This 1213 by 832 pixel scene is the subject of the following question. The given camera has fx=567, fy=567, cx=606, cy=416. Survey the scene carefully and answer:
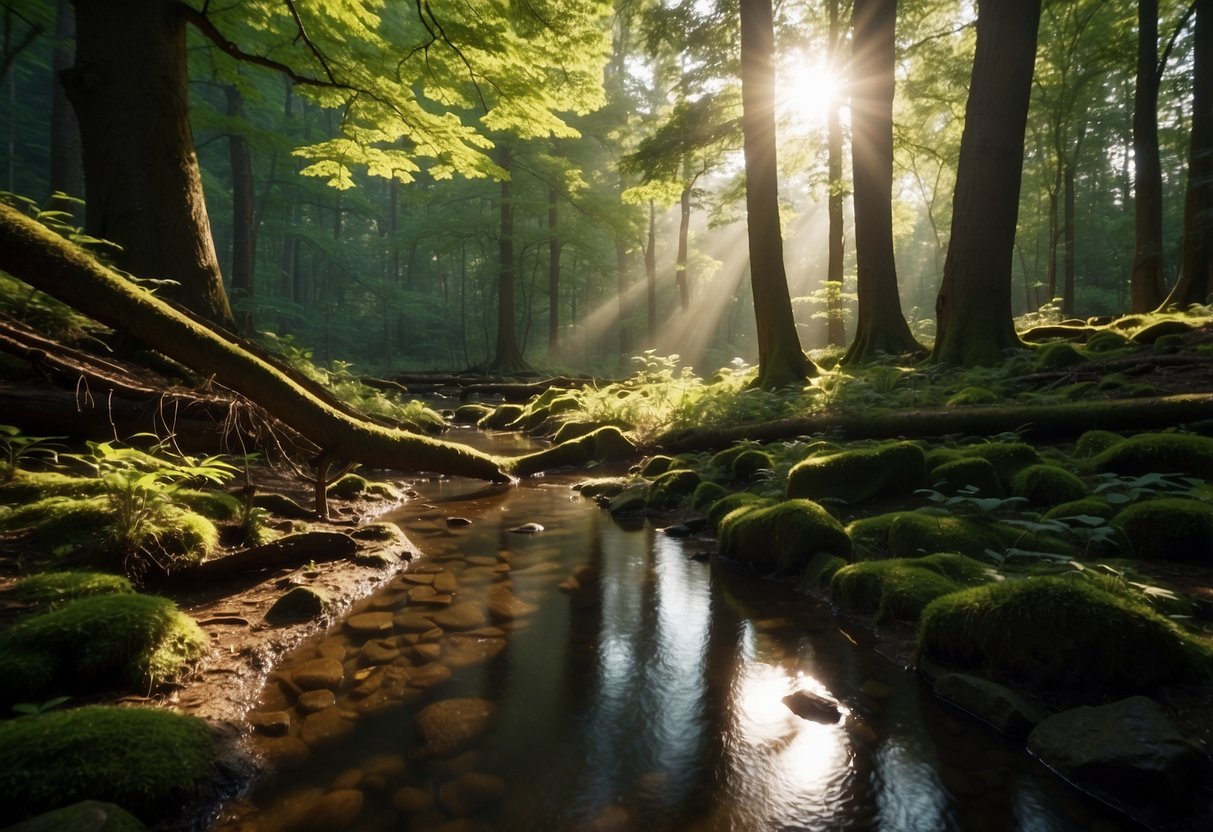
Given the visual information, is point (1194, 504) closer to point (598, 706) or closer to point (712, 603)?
point (712, 603)

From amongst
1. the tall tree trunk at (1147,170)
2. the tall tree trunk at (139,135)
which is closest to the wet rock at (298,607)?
the tall tree trunk at (139,135)

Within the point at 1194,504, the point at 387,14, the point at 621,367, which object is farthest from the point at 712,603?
the point at 621,367

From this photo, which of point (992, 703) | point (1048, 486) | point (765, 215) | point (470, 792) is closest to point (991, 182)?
point (765, 215)

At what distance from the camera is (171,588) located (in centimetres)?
360

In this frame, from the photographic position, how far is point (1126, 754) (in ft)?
6.89

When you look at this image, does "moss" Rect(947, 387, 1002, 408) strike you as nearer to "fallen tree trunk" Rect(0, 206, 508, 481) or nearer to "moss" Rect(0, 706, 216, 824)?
"fallen tree trunk" Rect(0, 206, 508, 481)

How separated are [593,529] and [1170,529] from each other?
450 centimetres

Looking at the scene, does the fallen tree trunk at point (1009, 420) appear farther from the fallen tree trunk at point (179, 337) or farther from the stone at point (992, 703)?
the fallen tree trunk at point (179, 337)

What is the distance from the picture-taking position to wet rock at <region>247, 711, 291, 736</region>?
2580 mm

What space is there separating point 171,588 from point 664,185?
12.0 metres

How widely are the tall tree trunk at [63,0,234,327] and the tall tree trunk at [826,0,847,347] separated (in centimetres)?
1287

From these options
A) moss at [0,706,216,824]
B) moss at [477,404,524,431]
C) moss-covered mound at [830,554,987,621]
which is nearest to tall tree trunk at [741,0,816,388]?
Answer: moss-covered mound at [830,554,987,621]

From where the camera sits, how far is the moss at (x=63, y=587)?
2.86 metres

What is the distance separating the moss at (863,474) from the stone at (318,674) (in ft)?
13.7
